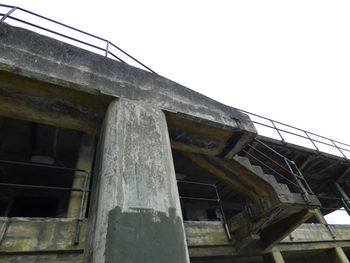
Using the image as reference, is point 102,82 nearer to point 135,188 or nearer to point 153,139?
point 153,139

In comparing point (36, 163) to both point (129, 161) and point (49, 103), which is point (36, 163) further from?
point (129, 161)

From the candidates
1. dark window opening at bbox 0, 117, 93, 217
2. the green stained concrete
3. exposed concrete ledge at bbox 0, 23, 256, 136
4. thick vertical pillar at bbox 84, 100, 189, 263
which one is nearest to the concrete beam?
exposed concrete ledge at bbox 0, 23, 256, 136

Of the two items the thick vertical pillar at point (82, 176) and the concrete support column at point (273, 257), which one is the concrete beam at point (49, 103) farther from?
the concrete support column at point (273, 257)

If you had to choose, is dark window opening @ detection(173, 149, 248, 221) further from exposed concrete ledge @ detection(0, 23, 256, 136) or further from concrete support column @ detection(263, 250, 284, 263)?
exposed concrete ledge @ detection(0, 23, 256, 136)

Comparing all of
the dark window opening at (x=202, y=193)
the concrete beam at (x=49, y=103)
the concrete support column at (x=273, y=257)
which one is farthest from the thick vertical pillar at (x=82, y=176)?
the concrete support column at (x=273, y=257)

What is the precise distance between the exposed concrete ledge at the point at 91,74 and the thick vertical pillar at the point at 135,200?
1.68 feet

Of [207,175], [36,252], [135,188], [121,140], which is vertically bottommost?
[135,188]

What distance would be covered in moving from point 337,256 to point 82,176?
27.4 feet

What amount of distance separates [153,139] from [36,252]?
284 centimetres

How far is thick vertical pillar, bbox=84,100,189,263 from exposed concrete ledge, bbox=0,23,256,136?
51cm

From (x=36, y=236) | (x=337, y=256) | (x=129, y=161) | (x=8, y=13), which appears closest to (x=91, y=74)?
(x=129, y=161)

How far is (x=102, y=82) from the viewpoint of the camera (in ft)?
8.70

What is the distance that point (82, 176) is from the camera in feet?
17.0

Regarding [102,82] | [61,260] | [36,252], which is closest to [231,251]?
[61,260]
